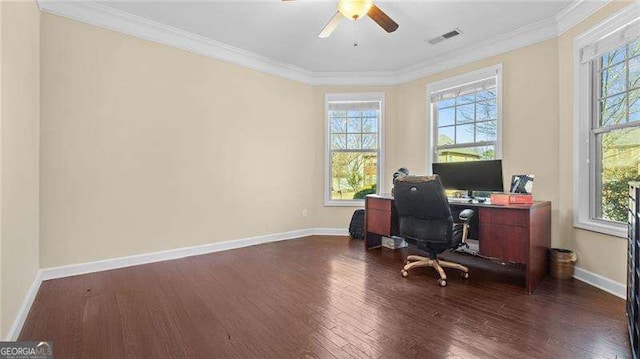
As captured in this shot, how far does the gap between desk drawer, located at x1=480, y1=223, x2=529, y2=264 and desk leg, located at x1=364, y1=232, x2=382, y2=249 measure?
1486 mm

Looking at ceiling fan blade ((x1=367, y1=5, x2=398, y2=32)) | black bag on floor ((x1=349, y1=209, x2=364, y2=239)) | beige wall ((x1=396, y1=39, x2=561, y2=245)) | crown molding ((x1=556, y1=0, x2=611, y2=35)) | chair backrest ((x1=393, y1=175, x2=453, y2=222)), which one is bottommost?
black bag on floor ((x1=349, y1=209, x2=364, y2=239))

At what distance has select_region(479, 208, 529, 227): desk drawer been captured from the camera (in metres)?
2.50

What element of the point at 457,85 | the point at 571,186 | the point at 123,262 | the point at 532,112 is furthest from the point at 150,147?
the point at 571,186

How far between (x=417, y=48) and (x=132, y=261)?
4.29m

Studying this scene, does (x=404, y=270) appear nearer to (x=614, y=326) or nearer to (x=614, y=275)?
(x=614, y=326)

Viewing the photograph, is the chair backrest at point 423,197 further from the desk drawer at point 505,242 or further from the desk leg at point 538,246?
the desk leg at point 538,246

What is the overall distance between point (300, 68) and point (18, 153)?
348 centimetres

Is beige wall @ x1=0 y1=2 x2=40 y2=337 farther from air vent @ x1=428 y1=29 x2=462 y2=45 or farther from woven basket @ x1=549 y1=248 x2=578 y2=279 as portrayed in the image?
woven basket @ x1=549 y1=248 x2=578 y2=279

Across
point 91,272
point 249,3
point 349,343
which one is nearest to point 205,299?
point 349,343

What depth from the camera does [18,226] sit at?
1886mm

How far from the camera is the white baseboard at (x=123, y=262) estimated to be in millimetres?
1956

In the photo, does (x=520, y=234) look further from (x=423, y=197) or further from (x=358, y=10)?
(x=358, y=10)

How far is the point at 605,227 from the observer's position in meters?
2.53

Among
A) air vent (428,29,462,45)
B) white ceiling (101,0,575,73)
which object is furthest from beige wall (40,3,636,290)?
air vent (428,29,462,45)
